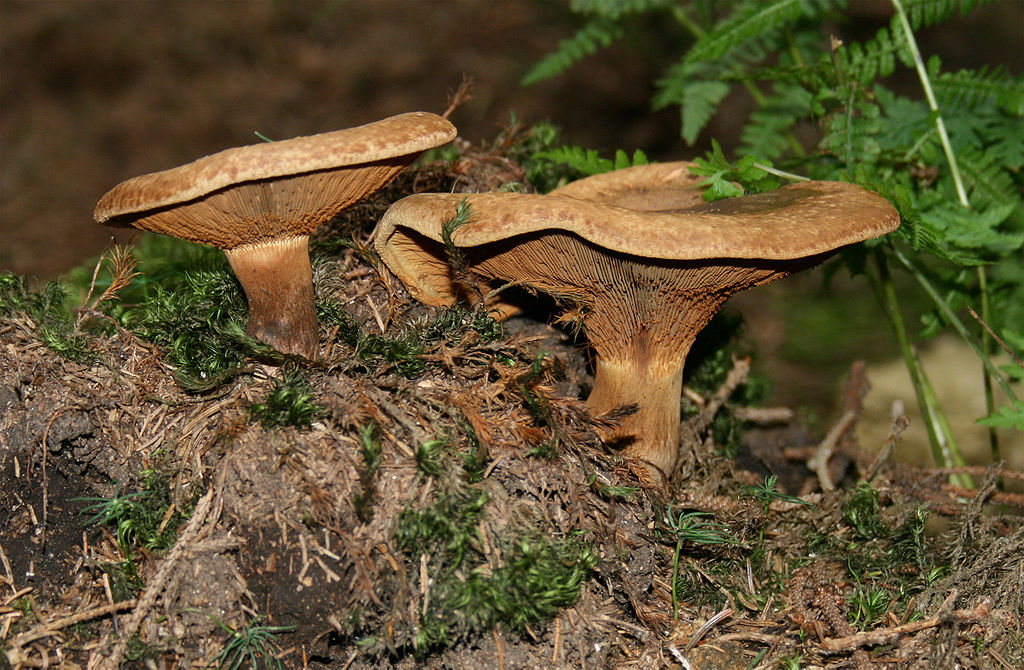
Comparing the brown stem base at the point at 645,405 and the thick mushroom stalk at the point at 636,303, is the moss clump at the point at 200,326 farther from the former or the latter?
the brown stem base at the point at 645,405

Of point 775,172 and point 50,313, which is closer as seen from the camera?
point 50,313

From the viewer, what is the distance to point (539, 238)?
2.56m

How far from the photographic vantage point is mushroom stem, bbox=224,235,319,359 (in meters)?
2.81

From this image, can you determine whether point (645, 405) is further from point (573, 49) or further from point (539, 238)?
point (573, 49)

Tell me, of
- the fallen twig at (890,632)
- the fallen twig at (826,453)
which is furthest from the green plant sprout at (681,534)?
the fallen twig at (826,453)

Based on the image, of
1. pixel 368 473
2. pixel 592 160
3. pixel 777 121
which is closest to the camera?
pixel 368 473

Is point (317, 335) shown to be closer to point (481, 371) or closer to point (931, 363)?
point (481, 371)

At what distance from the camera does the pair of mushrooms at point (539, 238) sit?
90.2 inches

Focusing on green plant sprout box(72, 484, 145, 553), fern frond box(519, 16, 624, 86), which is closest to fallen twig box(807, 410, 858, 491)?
A: green plant sprout box(72, 484, 145, 553)

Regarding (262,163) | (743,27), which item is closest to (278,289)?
(262,163)

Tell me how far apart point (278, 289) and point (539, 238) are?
1089 millimetres

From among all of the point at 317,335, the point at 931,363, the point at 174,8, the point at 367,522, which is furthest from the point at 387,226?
the point at 174,8

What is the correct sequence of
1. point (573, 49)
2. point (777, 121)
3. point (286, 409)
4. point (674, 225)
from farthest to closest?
point (573, 49) → point (777, 121) → point (286, 409) → point (674, 225)

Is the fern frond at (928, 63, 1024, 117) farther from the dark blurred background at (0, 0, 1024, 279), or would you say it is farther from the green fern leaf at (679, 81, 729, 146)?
the dark blurred background at (0, 0, 1024, 279)
